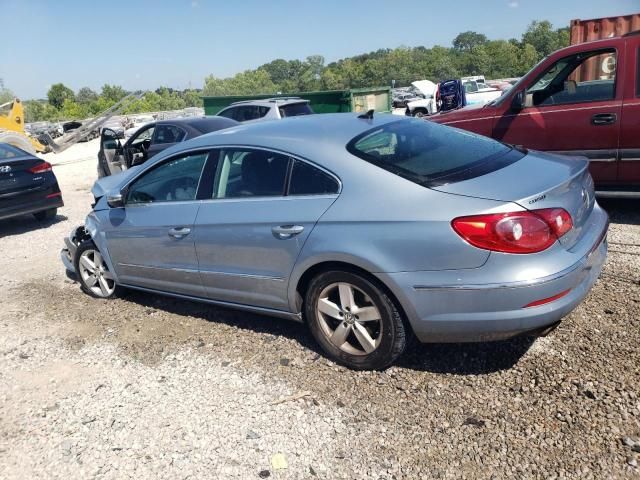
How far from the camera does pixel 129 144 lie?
34.6 feet

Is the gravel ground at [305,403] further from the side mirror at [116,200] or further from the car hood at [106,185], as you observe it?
the car hood at [106,185]

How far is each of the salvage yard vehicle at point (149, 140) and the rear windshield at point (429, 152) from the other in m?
5.41

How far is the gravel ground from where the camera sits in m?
2.60

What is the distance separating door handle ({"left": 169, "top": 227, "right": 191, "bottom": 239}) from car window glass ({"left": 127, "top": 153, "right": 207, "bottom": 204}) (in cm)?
24

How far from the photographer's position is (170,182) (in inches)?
167

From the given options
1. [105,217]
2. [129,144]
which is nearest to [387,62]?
[129,144]

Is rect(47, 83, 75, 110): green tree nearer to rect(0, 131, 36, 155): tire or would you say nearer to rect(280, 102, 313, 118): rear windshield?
rect(0, 131, 36, 155): tire

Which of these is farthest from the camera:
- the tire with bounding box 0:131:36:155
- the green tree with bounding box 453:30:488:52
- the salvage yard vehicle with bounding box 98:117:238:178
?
the green tree with bounding box 453:30:488:52

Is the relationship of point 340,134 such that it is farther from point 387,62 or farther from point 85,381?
point 387,62

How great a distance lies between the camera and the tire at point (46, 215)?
29.3 ft

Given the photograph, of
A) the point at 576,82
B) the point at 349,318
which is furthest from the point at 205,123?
the point at 349,318

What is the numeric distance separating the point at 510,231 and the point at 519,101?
386cm

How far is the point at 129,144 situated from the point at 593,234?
9348 millimetres

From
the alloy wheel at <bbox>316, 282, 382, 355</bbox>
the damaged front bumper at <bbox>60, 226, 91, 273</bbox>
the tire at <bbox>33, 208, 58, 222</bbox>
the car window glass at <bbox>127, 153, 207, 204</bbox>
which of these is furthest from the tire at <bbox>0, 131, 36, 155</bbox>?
the alloy wheel at <bbox>316, 282, 382, 355</bbox>
